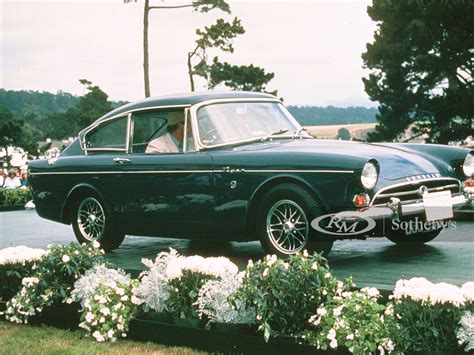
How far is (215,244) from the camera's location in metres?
8.92

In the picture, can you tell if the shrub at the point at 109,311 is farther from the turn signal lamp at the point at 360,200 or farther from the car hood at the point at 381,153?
the car hood at the point at 381,153

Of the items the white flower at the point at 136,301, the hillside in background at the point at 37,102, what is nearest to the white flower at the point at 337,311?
the white flower at the point at 136,301

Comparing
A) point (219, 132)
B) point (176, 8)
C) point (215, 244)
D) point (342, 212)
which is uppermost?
point (176, 8)

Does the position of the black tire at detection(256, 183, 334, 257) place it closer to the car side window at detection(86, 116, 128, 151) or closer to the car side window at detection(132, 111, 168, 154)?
the car side window at detection(132, 111, 168, 154)

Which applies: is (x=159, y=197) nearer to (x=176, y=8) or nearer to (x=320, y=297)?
(x=320, y=297)

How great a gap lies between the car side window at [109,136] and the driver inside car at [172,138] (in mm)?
530

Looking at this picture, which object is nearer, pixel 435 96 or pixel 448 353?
pixel 448 353

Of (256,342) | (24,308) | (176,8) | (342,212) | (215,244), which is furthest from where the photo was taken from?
(176,8)

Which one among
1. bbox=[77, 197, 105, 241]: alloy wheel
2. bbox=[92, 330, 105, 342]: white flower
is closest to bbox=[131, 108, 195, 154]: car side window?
bbox=[77, 197, 105, 241]: alloy wheel

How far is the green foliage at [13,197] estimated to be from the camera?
2238 cm

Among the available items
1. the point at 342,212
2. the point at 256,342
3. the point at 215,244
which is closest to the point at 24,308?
the point at 256,342

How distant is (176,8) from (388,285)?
24995mm

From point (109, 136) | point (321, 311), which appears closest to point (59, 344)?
point (321, 311)

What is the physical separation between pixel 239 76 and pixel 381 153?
124ft
